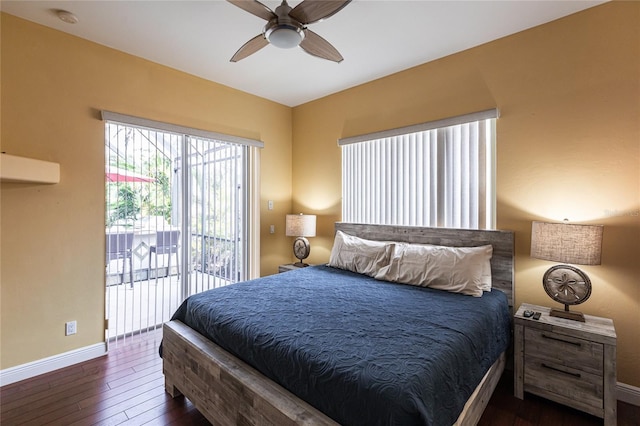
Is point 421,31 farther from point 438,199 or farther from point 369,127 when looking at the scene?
point 438,199

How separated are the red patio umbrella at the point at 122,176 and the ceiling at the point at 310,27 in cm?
115

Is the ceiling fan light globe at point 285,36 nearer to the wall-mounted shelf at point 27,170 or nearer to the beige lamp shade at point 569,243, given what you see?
the wall-mounted shelf at point 27,170

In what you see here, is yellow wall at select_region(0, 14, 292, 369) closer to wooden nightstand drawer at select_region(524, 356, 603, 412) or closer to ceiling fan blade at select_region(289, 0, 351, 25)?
ceiling fan blade at select_region(289, 0, 351, 25)

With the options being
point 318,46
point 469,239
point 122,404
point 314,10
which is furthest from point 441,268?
point 122,404

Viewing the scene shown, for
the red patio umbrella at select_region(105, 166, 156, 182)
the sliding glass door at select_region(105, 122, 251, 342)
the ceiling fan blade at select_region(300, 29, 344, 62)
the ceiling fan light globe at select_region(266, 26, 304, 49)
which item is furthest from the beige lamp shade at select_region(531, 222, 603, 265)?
the red patio umbrella at select_region(105, 166, 156, 182)

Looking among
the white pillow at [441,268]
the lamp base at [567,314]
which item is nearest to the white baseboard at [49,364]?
the white pillow at [441,268]

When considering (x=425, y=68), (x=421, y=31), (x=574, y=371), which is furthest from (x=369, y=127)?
(x=574, y=371)

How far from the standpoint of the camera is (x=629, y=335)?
2055 millimetres

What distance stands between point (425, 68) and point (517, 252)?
1.99 metres

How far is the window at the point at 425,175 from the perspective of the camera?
2676 mm

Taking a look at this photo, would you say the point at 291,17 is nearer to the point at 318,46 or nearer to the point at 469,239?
the point at 318,46

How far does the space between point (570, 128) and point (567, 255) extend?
1023mm

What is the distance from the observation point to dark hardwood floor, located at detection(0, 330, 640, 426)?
186 centimetres

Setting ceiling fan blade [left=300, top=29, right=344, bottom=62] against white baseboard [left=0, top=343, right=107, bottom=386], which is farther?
white baseboard [left=0, top=343, right=107, bottom=386]
